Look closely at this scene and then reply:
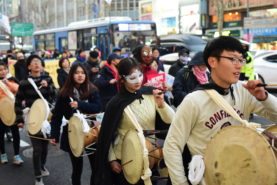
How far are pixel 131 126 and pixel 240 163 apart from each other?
1396mm

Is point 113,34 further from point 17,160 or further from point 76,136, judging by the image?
point 76,136

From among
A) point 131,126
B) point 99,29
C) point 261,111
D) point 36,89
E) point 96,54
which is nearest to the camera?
point 261,111

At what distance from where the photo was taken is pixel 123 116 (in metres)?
3.33

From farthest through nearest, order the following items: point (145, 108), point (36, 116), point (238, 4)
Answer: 1. point (238, 4)
2. point (36, 116)
3. point (145, 108)

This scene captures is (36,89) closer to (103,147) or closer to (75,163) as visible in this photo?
(75,163)

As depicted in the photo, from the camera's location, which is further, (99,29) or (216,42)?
(99,29)

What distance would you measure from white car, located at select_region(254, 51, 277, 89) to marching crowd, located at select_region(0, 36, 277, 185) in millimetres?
8663

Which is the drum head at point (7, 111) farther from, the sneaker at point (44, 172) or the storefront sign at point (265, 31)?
the storefront sign at point (265, 31)

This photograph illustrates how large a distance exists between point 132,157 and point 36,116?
2.37 meters

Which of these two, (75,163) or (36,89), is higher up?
(36,89)

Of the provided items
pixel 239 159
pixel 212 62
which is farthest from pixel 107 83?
pixel 239 159

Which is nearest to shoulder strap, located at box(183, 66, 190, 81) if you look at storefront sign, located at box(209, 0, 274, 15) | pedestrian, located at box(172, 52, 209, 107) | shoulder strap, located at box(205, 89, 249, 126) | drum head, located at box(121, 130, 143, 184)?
pedestrian, located at box(172, 52, 209, 107)

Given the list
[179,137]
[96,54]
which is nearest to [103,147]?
[179,137]

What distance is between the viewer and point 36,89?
5422 millimetres
